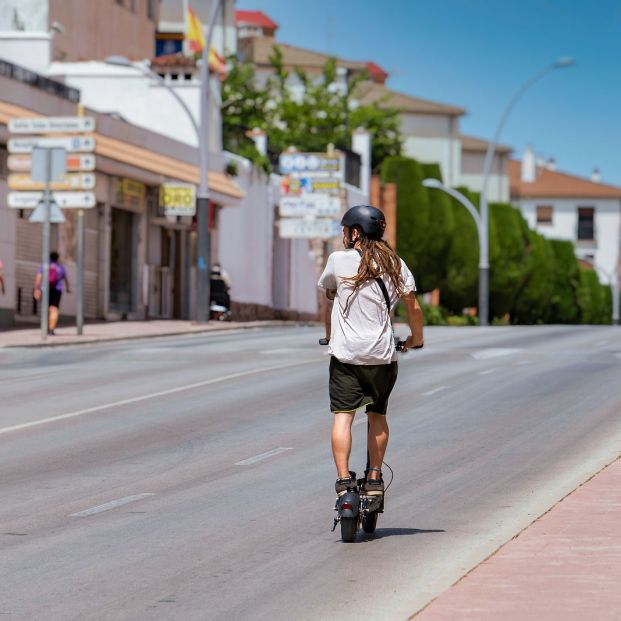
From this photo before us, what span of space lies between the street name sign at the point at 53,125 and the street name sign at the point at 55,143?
210 millimetres

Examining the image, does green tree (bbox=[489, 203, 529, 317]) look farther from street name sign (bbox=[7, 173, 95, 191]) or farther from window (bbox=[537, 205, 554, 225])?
window (bbox=[537, 205, 554, 225])

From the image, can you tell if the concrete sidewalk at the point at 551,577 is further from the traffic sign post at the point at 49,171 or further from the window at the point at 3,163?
the window at the point at 3,163

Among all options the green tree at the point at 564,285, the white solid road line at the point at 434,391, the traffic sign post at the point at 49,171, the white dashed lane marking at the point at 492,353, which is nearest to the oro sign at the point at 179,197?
the traffic sign post at the point at 49,171

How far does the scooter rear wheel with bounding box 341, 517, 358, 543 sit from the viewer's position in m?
9.60

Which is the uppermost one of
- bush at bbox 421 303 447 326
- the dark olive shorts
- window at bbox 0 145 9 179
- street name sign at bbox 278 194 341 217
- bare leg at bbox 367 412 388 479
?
window at bbox 0 145 9 179

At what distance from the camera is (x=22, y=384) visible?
73.0ft

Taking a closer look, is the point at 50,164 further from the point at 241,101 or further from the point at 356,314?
the point at 241,101

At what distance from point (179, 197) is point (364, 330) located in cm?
3862

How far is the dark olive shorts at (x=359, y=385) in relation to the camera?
9883 mm

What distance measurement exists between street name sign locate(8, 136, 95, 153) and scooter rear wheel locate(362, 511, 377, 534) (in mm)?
24674

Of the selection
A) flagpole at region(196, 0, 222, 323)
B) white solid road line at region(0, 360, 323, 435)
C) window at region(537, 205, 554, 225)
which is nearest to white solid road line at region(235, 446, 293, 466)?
white solid road line at region(0, 360, 323, 435)

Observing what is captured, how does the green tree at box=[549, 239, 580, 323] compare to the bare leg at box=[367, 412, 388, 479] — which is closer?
the bare leg at box=[367, 412, 388, 479]

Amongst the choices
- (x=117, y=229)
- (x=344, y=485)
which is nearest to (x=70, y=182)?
(x=117, y=229)

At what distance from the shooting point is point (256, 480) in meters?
12.9
